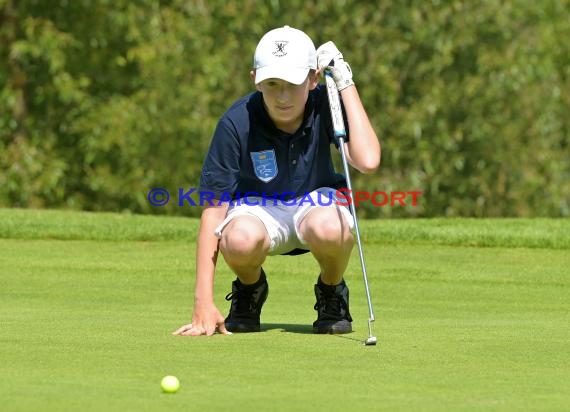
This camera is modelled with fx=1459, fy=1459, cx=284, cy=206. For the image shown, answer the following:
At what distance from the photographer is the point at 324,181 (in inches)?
246

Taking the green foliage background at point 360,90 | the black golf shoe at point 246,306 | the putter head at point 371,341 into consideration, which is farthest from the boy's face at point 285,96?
the green foliage background at point 360,90

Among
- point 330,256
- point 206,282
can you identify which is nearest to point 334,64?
point 330,256

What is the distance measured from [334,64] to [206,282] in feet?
3.38

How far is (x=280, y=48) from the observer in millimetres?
5785

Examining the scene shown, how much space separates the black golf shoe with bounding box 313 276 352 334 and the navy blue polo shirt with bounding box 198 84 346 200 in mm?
447

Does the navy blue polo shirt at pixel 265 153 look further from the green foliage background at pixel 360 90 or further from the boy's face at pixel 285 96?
the green foliage background at pixel 360 90

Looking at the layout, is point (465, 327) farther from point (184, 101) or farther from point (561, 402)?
point (184, 101)

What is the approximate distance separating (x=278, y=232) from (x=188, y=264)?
342 cm

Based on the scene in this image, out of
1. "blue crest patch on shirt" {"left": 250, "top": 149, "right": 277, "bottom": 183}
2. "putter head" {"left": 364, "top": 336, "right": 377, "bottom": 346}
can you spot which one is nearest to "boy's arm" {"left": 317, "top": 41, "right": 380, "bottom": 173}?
"blue crest patch on shirt" {"left": 250, "top": 149, "right": 277, "bottom": 183}

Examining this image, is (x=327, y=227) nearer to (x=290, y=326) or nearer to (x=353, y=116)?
(x=353, y=116)

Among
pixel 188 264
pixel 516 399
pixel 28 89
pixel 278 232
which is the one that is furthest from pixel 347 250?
pixel 28 89

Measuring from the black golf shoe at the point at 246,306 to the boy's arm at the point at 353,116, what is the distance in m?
0.73

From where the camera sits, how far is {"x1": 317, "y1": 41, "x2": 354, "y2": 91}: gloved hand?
5934 millimetres

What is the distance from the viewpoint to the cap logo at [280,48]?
575cm
